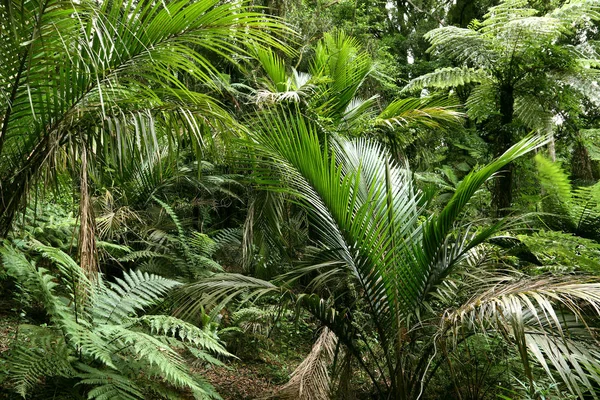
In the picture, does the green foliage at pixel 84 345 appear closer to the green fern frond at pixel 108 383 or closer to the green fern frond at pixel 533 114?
the green fern frond at pixel 108 383

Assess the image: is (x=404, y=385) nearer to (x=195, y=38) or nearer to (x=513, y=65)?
(x=195, y=38)

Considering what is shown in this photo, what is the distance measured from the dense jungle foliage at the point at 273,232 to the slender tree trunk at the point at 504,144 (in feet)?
0.08

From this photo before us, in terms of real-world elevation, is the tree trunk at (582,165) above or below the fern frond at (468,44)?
below

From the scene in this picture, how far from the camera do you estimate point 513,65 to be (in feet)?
18.7

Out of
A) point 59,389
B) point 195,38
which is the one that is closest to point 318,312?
point 59,389

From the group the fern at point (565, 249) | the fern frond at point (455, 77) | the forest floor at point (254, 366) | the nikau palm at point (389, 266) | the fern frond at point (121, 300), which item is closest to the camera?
the nikau palm at point (389, 266)

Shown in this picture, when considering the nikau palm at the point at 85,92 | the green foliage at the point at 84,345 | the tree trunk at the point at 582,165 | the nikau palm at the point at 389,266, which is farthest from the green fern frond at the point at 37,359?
the tree trunk at the point at 582,165

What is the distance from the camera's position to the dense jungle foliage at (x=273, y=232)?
2727mm

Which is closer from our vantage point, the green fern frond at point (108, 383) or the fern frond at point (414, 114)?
the green fern frond at point (108, 383)

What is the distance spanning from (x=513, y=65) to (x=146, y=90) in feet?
14.5

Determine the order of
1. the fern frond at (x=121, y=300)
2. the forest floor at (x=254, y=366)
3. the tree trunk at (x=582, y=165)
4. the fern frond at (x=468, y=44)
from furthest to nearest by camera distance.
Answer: the tree trunk at (x=582, y=165), the fern frond at (x=468, y=44), the forest floor at (x=254, y=366), the fern frond at (x=121, y=300)

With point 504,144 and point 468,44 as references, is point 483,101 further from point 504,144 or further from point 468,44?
point 468,44

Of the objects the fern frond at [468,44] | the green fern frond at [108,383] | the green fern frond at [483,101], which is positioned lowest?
the green fern frond at [108,383]

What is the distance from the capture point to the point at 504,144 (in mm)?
5996
